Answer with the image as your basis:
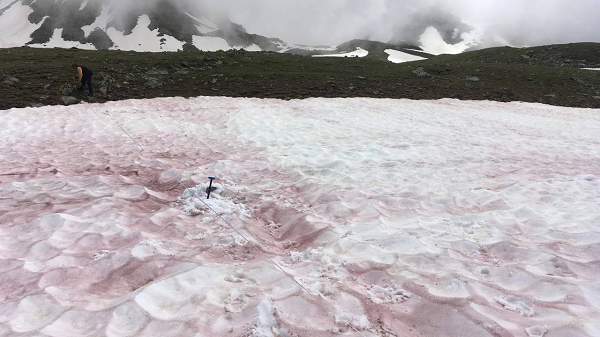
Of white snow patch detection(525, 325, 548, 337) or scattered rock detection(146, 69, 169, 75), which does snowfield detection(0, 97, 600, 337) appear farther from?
scattered rock detection(146, 69, 169, 75)

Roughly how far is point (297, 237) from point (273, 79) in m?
25.5

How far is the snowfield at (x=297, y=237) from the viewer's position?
3.49 meters

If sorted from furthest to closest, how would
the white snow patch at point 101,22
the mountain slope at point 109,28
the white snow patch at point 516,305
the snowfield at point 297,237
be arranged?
the white snow patch at point 101,22 → the mountain slope at point 109,28 → the white snow patch at point 516,305 → the snowfield at point 297,237

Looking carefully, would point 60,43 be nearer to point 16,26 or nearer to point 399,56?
point 16,26

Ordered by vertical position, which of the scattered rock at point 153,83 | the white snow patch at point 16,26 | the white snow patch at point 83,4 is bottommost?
the scattered rock at point 153,83

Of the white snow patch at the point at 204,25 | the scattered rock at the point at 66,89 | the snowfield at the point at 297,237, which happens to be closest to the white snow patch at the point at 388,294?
the snowfield at the point at 297,237

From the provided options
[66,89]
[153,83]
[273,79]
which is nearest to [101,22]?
[153,83]

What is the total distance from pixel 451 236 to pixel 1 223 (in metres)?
7.46

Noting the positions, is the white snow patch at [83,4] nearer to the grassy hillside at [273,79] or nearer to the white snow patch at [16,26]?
the white snow patch at [16,26]

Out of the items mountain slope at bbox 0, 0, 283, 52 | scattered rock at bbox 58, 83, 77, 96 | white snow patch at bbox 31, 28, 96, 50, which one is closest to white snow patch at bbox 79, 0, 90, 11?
mountain slope at bbox 0, 0, 283, 52

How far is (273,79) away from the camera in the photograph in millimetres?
29594

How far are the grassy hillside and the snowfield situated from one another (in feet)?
39.0

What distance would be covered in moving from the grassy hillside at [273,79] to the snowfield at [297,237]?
11899 millimetres

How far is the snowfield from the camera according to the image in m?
3.49
